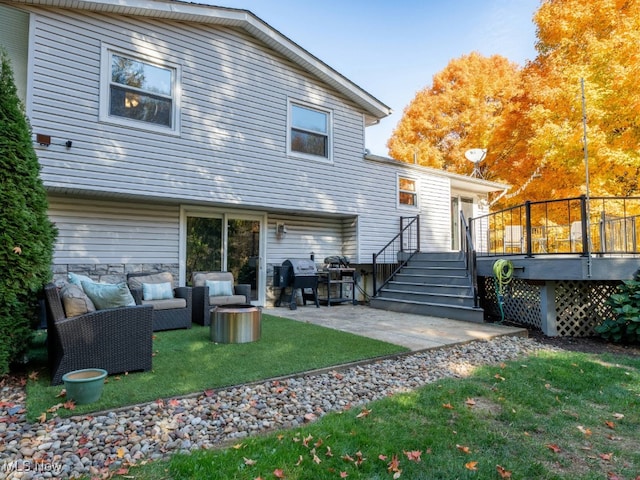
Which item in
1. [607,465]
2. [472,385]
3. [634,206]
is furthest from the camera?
[634,206]

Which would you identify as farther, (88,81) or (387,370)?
(88,81)

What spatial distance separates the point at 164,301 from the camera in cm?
580

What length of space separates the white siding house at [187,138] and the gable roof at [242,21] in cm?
3

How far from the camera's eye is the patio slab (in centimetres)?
530

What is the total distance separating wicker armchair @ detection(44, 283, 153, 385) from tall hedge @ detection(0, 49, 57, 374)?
0.70ft

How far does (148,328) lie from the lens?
383cm

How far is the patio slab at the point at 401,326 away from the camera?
5.30m

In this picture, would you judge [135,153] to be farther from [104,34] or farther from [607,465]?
[607,465]

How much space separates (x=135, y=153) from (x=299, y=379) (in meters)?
4.82

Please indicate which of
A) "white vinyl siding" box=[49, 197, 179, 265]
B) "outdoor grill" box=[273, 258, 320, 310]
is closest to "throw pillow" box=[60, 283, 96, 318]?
"white vinyl siding" box=[49, 197, 179, 265]

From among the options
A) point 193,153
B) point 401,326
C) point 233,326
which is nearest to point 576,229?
point 401,326

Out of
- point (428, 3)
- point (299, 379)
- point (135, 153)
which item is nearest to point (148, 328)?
point (299, 379)

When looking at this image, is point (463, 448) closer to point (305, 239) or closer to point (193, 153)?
point (193, 153)

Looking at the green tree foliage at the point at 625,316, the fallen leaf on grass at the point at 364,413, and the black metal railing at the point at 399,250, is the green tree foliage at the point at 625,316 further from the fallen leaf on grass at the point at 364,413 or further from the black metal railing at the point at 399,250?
the fallen leaf on grass at the point at 364,413
